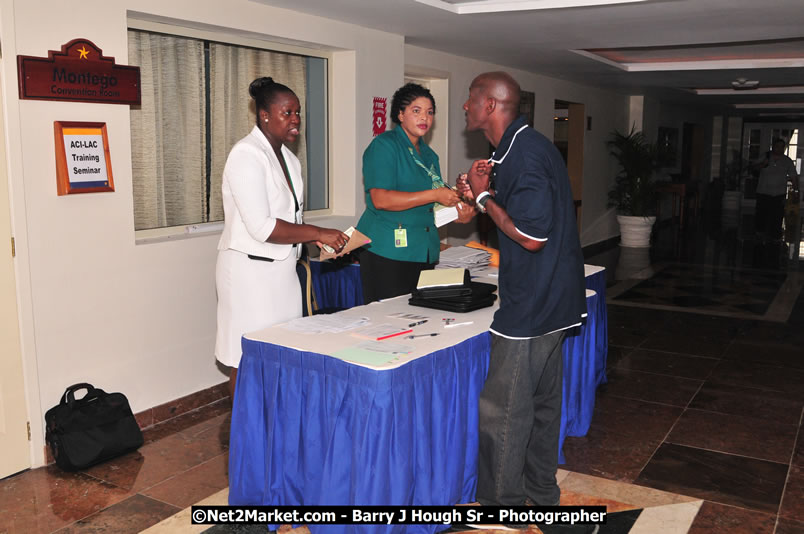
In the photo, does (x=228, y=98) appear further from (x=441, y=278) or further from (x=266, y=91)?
(x=441, y=278)

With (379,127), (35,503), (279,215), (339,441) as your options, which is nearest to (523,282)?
(339,441)

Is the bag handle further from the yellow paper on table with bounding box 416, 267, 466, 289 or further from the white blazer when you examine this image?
the yellow paper on table with bounding box 416, 267, 466, 289

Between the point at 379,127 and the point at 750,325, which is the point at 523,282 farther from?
the point at 750,325

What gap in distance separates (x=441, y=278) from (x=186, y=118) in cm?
206

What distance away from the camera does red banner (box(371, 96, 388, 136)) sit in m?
5.66

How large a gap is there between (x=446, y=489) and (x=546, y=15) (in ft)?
11.5

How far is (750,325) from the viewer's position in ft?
20.9

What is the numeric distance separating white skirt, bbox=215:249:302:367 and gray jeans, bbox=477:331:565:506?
0.99 m

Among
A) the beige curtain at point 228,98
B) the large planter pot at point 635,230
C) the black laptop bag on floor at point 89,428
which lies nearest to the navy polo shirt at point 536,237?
the black laptop bag on floor at point 89,428

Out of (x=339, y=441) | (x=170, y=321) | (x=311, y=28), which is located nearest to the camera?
(x=339, y=441)

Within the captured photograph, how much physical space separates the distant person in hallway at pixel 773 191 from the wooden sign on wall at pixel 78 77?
11.3 m

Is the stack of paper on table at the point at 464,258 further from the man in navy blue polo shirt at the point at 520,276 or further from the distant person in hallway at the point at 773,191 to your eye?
the distant person in hallway at the point at 773,191

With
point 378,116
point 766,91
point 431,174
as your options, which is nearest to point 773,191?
point 766,91

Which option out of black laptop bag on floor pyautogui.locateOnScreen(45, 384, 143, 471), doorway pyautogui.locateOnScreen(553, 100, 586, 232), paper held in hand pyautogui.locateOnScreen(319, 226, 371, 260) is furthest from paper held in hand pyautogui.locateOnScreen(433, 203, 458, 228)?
doorway pyautogui.locateOnScreen(553, 100, 586, 232)
